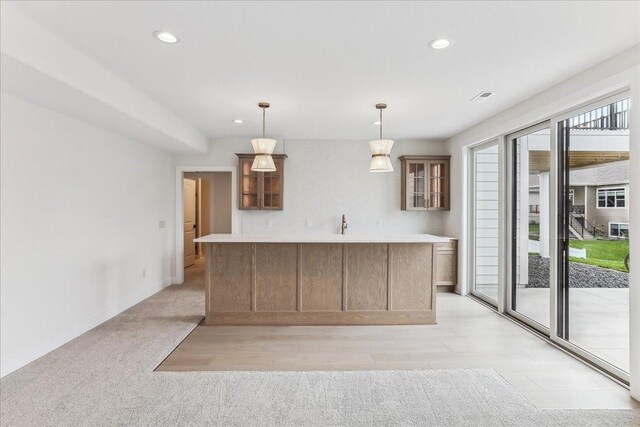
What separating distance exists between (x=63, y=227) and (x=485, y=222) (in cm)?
512

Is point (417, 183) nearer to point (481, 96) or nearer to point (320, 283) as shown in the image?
point (481, 96)

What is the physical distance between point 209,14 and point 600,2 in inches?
90.8

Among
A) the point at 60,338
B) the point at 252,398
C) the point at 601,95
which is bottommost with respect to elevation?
the point at 252,398

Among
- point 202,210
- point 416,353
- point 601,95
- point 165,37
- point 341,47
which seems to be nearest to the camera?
point 165,37

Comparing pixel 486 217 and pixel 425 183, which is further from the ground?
pixel 425 183

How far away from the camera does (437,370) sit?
280 cm

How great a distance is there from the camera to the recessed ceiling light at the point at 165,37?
2340 millimetres

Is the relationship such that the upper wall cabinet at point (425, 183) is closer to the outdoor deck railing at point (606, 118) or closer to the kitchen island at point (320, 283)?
the kitchen island at point (320, 283)

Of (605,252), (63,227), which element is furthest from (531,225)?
(63,227)

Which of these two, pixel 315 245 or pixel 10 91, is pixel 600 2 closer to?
pixel 315 245

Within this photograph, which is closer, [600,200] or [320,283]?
[600,200]

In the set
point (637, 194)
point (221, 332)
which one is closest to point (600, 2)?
point (637, 194)

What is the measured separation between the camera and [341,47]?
2535mm

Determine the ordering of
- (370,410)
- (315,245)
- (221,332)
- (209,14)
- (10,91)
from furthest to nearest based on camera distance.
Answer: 1. (315,245)
2. (221,332)
3. (10,91)
4. (370,410)
5. (209,14)
